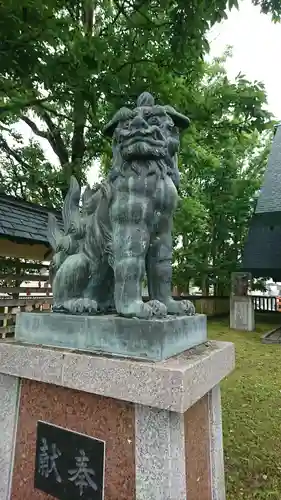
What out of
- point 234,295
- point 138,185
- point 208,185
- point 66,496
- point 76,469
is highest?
point 208,185

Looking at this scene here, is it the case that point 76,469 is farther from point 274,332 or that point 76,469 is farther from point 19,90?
point 274,332

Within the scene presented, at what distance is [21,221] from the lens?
5.49m

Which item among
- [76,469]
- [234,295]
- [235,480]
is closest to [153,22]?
[76,469]

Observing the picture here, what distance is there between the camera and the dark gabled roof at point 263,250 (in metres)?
9.94

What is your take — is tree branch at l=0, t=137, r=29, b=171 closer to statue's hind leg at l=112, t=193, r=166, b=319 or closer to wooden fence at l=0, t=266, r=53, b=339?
wooden fence at l=0, t=266, r=53, b=339

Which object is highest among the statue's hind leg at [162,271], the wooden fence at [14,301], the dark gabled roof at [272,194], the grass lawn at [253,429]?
the dark gabled roof at [272,194]

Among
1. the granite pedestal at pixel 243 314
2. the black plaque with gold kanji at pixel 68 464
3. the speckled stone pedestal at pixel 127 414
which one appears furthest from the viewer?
the granite pedestal at pixel 243 314

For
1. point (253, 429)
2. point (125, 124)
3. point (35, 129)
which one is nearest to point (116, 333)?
point (125, 124)

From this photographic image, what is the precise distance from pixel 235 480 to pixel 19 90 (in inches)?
172

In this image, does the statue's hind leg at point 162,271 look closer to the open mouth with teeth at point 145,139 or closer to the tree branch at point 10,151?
the open mouth with teeth at point 145,139

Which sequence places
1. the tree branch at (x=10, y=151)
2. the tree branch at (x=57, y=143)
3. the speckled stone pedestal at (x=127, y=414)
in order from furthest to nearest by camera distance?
the tree branch at (x=10, y=151)
the tree branch at (x=57, y=143)
the speckled stone pedestal at (x=127, y=414)

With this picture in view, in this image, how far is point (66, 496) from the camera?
4.98 ft

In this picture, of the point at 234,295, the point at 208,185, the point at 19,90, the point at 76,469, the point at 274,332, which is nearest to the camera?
the point at 76,469

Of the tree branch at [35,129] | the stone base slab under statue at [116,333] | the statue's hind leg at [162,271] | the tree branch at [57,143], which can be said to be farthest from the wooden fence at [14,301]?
the statue's hind leg at [162,271]
